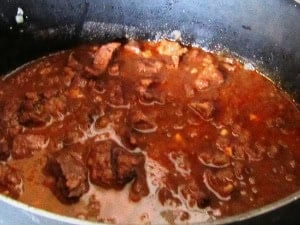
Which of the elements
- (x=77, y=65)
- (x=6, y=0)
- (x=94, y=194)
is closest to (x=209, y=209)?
(x=94, y=194)

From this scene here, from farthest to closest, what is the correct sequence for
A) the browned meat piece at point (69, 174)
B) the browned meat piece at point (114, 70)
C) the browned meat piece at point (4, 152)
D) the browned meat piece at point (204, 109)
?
the browned meat piece at point (114, 70) → the browned meat piece at point (204, 109) → the browned meat piece at point (4, 152) → the browned meat piece at point (69, 174)

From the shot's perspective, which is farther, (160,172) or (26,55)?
(26,55)

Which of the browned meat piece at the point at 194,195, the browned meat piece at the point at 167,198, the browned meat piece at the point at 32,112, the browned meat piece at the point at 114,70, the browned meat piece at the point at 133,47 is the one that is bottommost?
the browned meat piece at the point at 32,112

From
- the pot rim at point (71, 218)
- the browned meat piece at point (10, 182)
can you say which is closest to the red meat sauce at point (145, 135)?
the browned meat piece at point (10, 182)

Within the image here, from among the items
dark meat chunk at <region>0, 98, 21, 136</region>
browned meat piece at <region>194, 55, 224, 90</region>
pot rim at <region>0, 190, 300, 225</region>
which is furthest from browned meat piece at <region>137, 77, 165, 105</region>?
pot rim at <region>0, 190, 300, 225</region>

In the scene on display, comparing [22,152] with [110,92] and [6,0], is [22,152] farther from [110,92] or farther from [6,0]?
[6,0]

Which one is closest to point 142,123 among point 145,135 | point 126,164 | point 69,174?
point 145,135

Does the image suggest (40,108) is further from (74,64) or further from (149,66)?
(149,66)

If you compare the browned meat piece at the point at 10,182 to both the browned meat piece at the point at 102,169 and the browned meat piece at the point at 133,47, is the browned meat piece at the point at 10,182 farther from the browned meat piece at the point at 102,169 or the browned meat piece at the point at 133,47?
the browned meat piece at the point at 133,47

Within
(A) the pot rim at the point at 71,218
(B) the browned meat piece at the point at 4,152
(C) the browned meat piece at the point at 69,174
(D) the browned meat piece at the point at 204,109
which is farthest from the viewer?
(D) the browned meat piece at the point at 204,109
